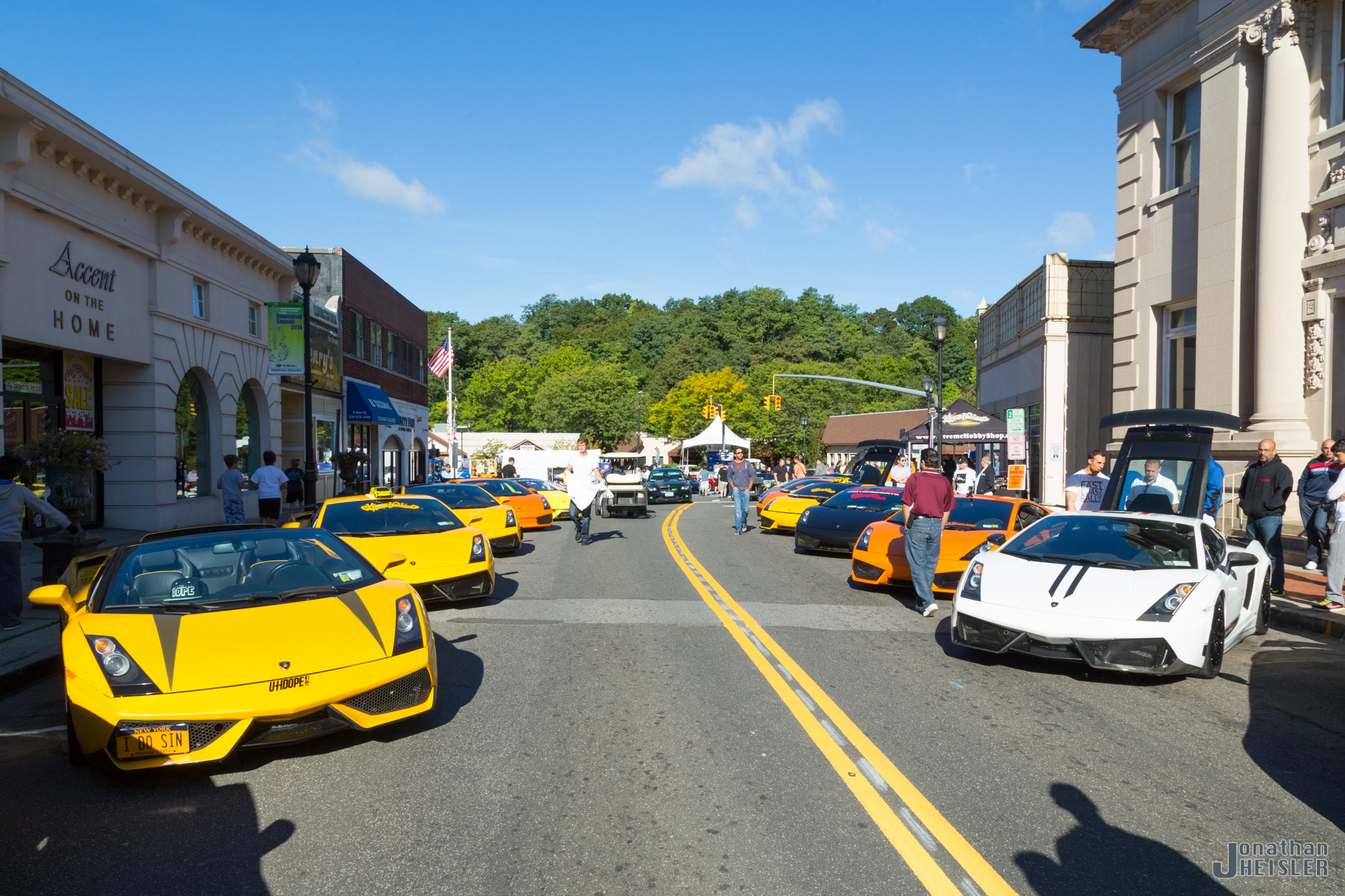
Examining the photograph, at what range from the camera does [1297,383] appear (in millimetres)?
14742

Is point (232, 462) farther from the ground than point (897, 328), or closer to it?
closer to it

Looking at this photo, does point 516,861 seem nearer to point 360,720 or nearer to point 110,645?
point 360,720

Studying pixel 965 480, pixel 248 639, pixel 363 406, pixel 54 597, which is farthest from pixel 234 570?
pixel 363 406

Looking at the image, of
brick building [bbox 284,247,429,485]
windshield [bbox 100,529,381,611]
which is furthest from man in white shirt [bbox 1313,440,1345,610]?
brick building [bbox 284,247,429,485]

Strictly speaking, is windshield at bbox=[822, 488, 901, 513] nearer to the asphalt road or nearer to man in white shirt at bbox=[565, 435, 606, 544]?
man in white shirt at bbox=[565, 435, 606, 544]

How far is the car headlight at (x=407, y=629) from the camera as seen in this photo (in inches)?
203

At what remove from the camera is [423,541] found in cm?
963

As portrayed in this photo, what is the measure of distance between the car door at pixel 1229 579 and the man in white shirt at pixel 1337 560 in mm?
2083

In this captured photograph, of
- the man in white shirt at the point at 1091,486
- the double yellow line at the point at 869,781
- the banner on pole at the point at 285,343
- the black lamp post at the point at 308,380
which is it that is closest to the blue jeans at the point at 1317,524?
the man in white shirt at the point at 1091,486

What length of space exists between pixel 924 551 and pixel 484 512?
761 cm

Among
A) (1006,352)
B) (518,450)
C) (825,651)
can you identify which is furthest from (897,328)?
(825,651)

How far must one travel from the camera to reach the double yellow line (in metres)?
3.49

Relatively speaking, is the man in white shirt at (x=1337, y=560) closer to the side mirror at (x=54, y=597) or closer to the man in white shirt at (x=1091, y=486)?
the man in white shirt at (x=1091, y=486)

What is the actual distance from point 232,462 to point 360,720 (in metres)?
12.7
